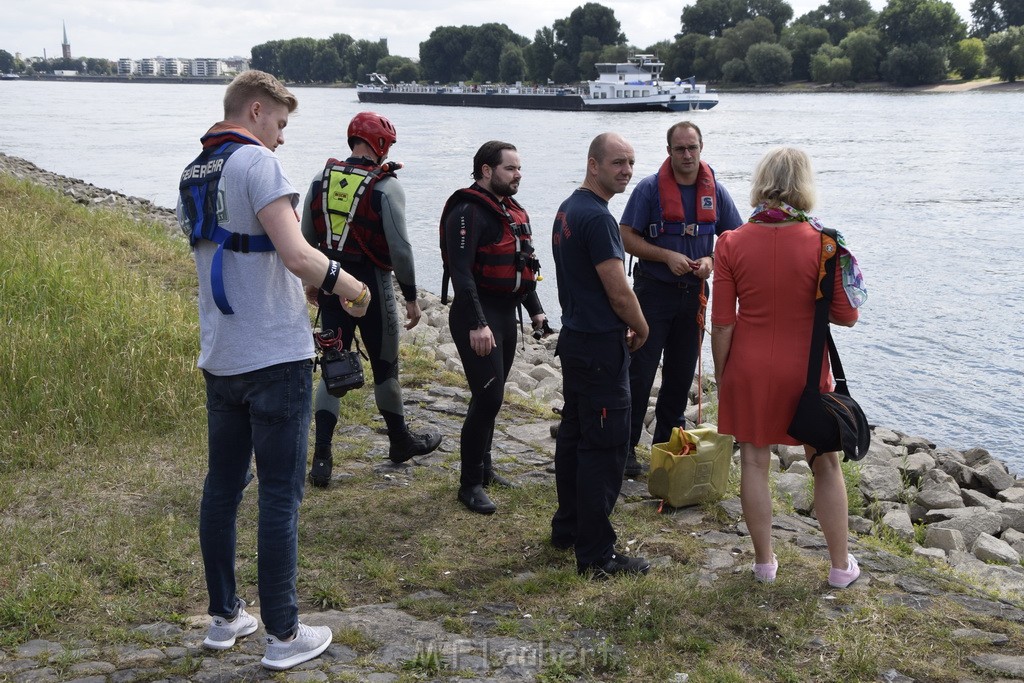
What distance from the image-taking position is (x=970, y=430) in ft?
34.1

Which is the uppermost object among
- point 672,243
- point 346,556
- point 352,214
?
point 352,214

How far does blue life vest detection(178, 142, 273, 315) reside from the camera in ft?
10.5

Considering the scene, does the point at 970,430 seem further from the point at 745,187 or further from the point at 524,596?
the point at 745,187

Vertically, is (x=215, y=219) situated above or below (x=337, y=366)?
above

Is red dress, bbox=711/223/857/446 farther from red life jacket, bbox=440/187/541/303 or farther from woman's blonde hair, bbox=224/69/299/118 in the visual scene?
woman's blonde hair, bbox=224/69/299/118

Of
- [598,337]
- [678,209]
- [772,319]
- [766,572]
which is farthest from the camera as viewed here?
[678,209]

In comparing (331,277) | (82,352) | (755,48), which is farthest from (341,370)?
(755,48)

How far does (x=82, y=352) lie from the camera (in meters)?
6.45

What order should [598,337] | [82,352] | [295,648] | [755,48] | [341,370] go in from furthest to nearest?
[755,48] → [82,352] → [598,337] → [341,370] → [295,648]

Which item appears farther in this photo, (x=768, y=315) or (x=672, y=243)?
(x=672, y=243)

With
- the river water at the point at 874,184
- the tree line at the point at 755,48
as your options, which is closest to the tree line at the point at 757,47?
the tree line at the point at 755,48

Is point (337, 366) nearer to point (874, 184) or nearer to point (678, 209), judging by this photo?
point (678, 209)

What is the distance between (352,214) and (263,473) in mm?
1950

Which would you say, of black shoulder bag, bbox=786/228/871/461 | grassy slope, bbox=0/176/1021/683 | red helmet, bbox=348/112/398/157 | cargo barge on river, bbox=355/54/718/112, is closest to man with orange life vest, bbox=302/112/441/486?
red helmet, bbox=348/112/398/157
